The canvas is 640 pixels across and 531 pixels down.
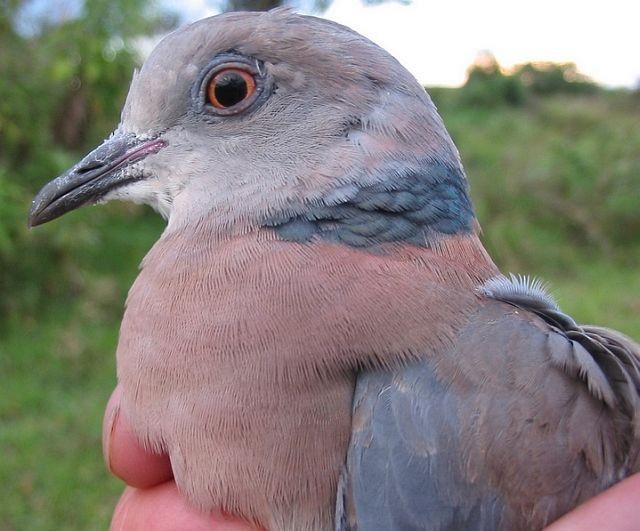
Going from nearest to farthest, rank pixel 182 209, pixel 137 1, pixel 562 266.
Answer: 1. pixel 182 209
2. pixel 137 1
3. pixel 562 266

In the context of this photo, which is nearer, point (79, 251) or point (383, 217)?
point (383, 217)

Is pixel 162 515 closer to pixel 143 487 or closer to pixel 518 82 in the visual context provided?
pixel 143 487

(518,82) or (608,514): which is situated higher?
(518,82)

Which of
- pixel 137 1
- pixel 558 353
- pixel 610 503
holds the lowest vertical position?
pixel 610 503

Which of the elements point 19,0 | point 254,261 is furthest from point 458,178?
point 19,0

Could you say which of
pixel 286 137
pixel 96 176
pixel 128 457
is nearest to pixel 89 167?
pixel 96 176

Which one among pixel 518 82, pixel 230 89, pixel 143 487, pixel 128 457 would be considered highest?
pixel 230 89

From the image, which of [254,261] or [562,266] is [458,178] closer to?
[254,261]

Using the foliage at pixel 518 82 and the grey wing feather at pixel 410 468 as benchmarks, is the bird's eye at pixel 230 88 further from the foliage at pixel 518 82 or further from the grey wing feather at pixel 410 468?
the foliage at pixel 518 82

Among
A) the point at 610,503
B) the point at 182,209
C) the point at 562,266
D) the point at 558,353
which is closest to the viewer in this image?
the point at 610,503
